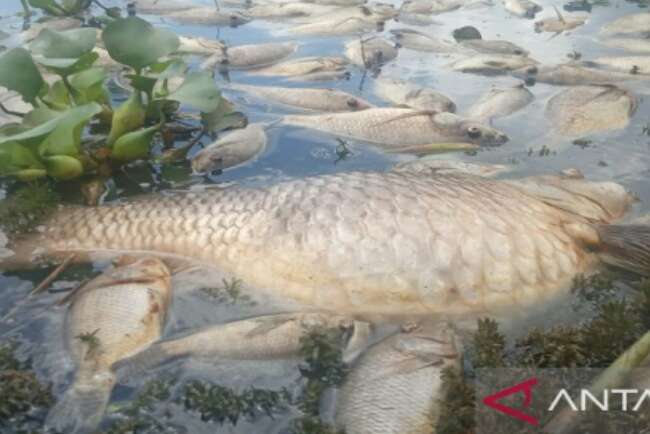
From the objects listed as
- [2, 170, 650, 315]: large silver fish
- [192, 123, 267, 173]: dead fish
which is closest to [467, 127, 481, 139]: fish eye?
[2, 170, 650, 315]: large silver fish

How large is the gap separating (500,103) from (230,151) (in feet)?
8.90

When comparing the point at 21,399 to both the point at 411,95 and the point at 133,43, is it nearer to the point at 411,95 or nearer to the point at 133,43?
the point at 133,43

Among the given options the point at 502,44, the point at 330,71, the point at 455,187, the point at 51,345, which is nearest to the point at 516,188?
the point at 455,187

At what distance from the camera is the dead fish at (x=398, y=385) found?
2420mm

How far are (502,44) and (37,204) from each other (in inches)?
232

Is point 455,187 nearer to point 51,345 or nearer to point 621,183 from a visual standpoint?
point 621,183

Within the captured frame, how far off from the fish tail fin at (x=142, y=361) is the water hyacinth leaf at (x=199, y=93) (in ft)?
7.07

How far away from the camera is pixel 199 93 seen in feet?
15.3

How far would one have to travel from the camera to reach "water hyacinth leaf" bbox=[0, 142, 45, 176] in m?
4.01

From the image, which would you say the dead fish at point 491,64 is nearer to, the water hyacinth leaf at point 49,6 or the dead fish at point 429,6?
the dead fish at point 429,6

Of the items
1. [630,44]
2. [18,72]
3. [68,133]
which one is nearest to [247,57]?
[18,72]

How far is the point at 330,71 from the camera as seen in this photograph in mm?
6988

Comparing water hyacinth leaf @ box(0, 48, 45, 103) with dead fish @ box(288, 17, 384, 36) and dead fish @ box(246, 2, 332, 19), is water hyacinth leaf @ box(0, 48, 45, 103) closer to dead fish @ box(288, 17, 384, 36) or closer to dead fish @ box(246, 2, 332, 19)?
dead fish @ box(288, 17, 384, 36)

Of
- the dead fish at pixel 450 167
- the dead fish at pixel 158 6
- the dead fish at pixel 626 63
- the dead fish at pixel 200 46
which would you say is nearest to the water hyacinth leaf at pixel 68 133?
the dead fish at pixel 450 167
